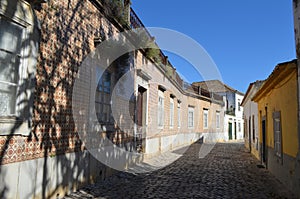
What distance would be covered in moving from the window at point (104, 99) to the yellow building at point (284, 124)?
167 inches

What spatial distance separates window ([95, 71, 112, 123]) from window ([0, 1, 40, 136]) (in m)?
2.44

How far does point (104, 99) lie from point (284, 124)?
4637 millimetres

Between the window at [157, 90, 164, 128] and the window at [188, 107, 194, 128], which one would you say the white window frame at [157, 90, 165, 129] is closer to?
the window at [157, 90, 164, 128]

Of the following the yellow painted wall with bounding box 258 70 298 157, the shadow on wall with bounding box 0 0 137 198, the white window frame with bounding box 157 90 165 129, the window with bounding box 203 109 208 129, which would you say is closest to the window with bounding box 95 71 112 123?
the shadow on wall with bounding box 0 0 137 198

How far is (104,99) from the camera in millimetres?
6586

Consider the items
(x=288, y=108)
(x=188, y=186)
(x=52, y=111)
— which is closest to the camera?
(x=52, y=111)

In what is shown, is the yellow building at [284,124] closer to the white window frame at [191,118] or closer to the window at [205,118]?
the white window frame at [191,118]

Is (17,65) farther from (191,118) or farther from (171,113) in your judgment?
(191,118)

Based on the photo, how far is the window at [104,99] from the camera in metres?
6.26

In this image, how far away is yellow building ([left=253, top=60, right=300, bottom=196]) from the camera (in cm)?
514

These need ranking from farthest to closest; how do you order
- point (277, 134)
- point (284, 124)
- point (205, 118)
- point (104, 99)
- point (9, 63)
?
point (205, 118), point (277, 134), point (104, 99), point (284, 124), point (9, 63)

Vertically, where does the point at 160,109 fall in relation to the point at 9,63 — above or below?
below

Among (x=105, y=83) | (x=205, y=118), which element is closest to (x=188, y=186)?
(x=105, y=83)

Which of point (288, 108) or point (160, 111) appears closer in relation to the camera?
point (288, 108)
